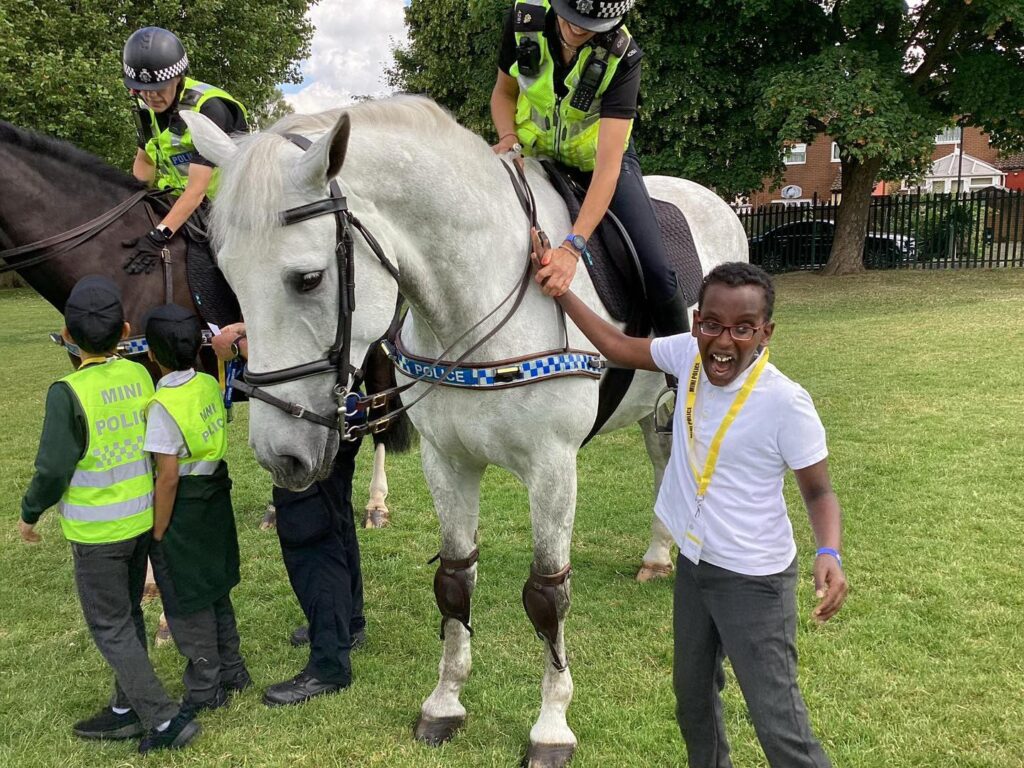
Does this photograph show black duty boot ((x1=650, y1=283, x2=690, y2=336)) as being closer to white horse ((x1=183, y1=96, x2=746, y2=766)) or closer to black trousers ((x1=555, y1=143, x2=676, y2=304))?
black trousers ((x1=555, y1=143, x2=676, y2=304))

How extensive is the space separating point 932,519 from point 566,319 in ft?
11.9

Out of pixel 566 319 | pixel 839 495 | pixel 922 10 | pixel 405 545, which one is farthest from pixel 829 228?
pixel 566 319

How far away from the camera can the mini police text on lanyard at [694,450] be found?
6.99ft

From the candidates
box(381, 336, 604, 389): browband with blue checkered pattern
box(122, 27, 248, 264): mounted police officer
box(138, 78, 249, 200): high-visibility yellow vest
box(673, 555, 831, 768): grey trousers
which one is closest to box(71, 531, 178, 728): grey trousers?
box(381, 336, 604, 389): browband with blue checkered pattern

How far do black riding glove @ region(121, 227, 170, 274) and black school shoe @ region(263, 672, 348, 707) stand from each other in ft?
7.72

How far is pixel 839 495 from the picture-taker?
18.4ft

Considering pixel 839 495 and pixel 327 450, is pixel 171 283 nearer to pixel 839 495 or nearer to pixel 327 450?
pixel 327 450

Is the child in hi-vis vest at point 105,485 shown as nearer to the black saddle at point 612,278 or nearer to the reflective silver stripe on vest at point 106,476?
the reflective silver stripe on vest at point 106,476

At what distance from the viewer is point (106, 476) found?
291 centimetres

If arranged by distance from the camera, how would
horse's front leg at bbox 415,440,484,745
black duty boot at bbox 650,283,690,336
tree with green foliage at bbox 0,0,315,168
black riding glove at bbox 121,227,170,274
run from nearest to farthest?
horse's front leg at bbox 415,440,484,745 → black duty boot at bbox 650,283,690,336 → black riding glove at bbox 121,227,170,274 → tree with green foliage at bbox 0,0,315,168

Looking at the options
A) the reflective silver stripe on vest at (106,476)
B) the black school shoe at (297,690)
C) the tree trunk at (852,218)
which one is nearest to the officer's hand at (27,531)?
the reflective silver stripe on vest at (106,476)

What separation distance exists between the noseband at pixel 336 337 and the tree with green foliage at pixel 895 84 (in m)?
14.6

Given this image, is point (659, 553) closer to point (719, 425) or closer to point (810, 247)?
point (719, 425)

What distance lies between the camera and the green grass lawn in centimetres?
303
